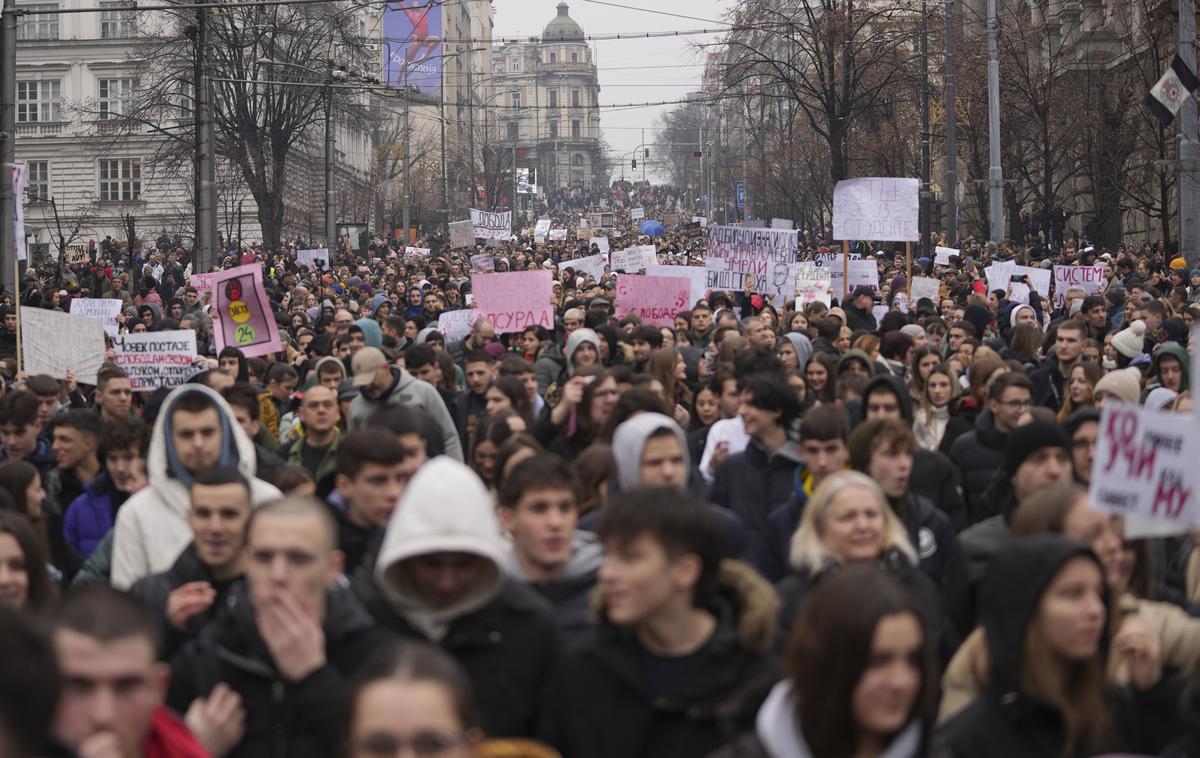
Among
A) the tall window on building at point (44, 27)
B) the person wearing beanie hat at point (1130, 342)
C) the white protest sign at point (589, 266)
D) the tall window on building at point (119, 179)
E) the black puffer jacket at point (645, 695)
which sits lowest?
the black puffer jacket at point (645, 695)

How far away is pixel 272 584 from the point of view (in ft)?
14.7

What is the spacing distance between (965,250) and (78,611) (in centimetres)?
3622

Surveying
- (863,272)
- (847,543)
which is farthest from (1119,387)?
(863,272)

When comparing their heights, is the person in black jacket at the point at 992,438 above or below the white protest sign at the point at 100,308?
below

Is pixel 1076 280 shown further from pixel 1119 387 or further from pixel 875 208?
pixel 1119 387

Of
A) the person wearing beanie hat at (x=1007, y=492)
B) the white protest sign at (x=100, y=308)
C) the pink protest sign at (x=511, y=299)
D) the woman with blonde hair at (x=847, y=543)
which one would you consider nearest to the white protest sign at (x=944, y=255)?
the pink protest sign at (x=511, y=299)

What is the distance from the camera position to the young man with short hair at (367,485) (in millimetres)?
6008

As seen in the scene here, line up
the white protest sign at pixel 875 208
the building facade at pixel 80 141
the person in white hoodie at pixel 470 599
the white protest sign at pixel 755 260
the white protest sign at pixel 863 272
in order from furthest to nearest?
the building facade at pixel 80 141 < the white protest sign at pixel 863 272 < the white protest sign at pixel 875 208 < the white protest sign at pixel 755 260 < the person in white hoodie at pixel 470 599

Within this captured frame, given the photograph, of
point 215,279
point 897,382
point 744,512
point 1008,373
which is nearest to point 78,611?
point 744,512

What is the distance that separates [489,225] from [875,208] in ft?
78.7

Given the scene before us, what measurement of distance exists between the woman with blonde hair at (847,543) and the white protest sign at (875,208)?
55.0 ft

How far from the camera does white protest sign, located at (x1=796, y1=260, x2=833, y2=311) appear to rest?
21094mm

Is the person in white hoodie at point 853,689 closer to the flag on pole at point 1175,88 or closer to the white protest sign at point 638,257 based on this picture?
the flag on pole at point 1175,88

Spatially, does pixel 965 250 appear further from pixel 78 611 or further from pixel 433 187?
pixel 433 187
